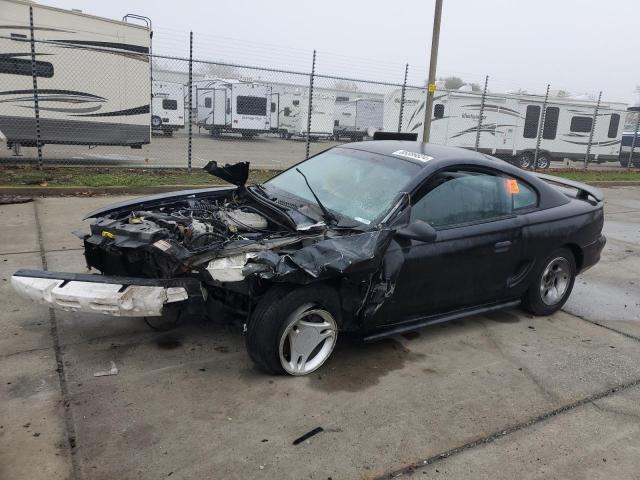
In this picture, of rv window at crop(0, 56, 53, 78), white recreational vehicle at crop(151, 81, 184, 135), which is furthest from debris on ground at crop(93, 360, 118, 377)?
white recreational vehicle at crop(151, 81, 184, 135)

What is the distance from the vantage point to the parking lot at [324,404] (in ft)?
8.61

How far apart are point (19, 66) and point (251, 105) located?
1517cm

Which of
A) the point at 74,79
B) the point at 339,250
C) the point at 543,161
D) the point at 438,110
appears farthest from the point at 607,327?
the point at 543,161

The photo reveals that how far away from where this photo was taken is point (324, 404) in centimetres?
314

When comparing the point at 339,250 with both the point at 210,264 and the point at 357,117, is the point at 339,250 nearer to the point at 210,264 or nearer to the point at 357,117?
the point at 210,264

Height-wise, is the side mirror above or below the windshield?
below

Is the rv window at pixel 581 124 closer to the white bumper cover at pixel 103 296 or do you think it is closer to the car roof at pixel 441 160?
the car roof at pixel 441 160

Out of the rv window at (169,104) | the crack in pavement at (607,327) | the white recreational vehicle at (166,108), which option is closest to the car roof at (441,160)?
the crack in pavement at (607,327)

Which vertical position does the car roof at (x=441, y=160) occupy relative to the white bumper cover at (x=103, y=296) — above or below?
above

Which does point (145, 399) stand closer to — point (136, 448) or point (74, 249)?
point (136, 448)

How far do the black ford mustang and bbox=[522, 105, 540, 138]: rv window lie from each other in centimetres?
1507

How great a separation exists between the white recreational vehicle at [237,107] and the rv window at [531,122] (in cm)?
1273

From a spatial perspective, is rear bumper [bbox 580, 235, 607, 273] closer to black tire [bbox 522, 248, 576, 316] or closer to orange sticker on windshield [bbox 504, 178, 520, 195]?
black tire [bbox 522, 248, 576, 316]

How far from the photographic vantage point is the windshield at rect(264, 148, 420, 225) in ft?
12.4
